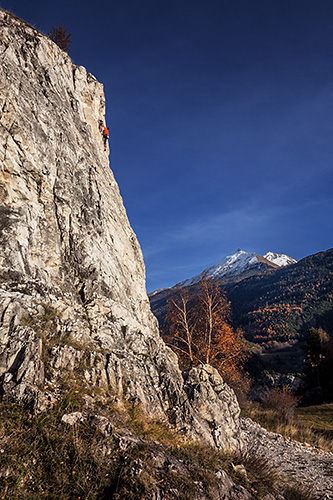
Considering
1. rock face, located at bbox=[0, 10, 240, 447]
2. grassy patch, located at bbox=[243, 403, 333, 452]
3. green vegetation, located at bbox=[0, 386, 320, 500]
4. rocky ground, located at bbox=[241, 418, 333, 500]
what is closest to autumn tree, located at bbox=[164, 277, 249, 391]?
grassy patch, located at bbox=[243, 403, 333, 452]

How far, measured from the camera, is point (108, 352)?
32.5ft

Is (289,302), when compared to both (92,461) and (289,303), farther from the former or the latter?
(92,461)

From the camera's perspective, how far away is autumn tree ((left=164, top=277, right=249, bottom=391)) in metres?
25.7

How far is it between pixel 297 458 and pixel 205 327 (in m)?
14.3

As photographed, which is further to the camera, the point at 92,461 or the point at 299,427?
the point at 299,427

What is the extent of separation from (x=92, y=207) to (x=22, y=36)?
12.4 m

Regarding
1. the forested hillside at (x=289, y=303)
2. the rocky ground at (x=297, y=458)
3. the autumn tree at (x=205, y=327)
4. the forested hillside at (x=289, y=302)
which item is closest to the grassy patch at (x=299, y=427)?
the rocky ground at (x=297, y=458)

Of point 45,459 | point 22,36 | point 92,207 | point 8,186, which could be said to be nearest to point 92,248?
point 92,207

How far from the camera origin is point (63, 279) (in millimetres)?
11242

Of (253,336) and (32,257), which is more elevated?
(32,257)

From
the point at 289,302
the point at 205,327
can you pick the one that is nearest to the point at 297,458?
the point at 205,327

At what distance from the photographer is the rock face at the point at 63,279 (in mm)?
8242

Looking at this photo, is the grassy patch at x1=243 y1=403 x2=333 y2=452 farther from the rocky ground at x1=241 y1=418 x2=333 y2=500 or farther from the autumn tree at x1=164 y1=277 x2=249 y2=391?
the autumn tree at x1=164 y1=277 x2=249 y2=391

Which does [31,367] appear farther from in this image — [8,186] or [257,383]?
[257,383]
